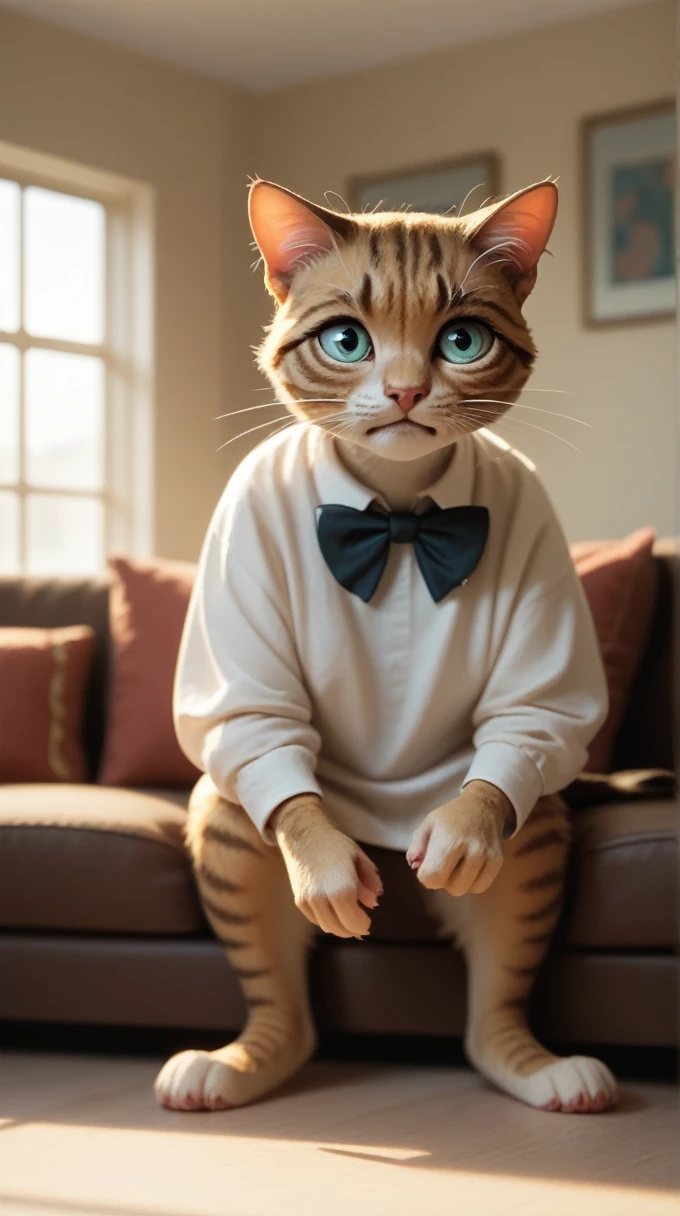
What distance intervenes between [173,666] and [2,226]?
112 cm

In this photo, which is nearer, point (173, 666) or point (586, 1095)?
point (586, 1095)

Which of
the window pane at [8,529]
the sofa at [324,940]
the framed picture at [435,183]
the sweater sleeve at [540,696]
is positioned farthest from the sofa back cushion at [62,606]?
the framed picture at [435,183]

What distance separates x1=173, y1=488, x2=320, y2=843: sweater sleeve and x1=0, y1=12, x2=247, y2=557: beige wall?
1.63m

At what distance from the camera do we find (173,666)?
2.15 m

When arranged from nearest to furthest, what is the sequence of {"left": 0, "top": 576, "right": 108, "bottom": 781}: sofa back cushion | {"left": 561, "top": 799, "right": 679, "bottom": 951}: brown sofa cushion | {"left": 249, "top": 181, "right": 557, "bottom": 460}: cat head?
1. {"left": 249, "top": 181, "right": 557, "bottom": 460}: cat head
2. {"left": 561, "top": 799, "right": 679, "bottom": 951}: brown sofa cushion
3. {"left": 0, "top": 576, "right": 108, "bottom": 781}: sofa back cushion

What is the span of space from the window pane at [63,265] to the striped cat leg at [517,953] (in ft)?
6.11

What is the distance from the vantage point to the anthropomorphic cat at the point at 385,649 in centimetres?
129

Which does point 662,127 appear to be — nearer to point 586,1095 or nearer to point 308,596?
point 308,596

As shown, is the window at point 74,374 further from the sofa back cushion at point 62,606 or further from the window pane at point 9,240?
the sofa back cushion at point 62,606

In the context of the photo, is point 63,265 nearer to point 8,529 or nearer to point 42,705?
point 8,529

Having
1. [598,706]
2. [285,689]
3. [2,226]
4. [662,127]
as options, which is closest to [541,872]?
[598,706]

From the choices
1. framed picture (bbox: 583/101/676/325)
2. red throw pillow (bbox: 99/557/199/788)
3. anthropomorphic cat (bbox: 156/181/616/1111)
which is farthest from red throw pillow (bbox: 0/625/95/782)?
framed picture (bbox: 583/101/676/325)

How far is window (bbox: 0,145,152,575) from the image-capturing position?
2.99 meters

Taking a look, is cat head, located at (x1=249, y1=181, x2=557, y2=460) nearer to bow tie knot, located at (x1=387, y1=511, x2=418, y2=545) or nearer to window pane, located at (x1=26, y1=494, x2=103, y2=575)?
bow tie knot, located at (x1=387, y1=511, x2=418, y2=545)
